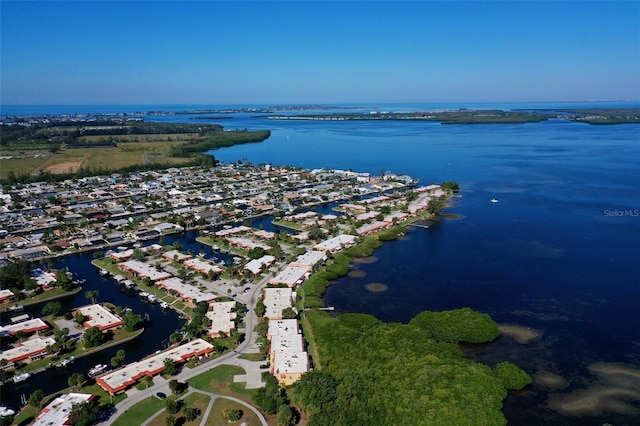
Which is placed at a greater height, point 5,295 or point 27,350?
point 5,295

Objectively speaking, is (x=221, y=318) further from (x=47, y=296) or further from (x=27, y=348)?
(x=47, y=296)

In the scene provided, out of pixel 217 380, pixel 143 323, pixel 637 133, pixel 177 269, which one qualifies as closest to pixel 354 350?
pixel 217 380

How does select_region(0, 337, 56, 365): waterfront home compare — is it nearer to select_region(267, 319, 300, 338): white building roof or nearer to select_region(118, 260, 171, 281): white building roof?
select_region(118, 260, 171, 281): white building roof

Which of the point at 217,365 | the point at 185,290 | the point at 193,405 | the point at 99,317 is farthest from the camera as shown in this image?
the point at 185,290

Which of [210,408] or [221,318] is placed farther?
[221,318]

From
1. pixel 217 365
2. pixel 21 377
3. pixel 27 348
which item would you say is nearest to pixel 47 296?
pixel 27 348

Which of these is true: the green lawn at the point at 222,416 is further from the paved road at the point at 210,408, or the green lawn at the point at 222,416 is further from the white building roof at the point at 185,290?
the white building roof at the point at 185,290

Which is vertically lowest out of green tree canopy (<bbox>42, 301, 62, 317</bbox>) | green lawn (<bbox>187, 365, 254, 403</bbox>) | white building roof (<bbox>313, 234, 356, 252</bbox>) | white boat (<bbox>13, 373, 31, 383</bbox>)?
white boat (<bbox>13, 373, 31, 383</bbox>)

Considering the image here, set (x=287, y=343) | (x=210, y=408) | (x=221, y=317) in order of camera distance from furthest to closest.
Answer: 1. (x=221, y=317)
2. (x=287, y=343)
3. (x=210, y=408)

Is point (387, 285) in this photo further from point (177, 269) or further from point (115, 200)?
point (115, 200)

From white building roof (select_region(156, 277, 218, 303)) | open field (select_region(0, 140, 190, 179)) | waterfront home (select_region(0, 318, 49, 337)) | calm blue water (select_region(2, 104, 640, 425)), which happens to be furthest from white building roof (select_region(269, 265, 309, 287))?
open field (select_region(0, 140, 190, 179))
